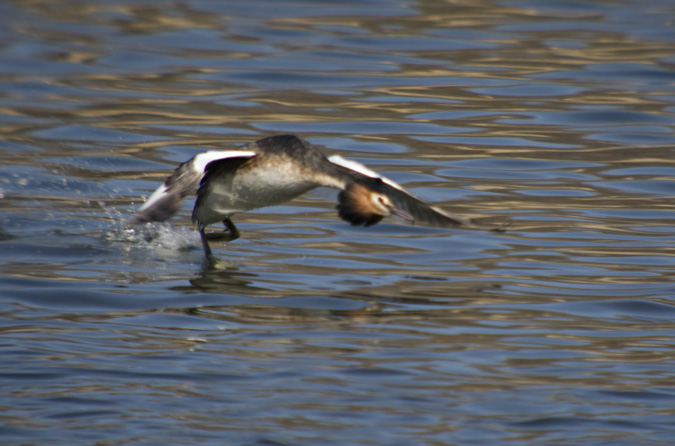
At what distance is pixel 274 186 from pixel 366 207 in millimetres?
867

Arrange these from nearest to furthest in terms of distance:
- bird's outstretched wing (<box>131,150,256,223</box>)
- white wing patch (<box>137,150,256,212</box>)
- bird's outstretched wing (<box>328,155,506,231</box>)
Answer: bird's outstretched wing (<box>131,150,256,223</box>)
white wing patch (<box>137,150,256,212</box>)
bird's outstretched wing (<box>328,155,506,231</box>)

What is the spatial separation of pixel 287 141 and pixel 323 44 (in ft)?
29.2

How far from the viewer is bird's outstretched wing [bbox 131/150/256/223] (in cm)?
656

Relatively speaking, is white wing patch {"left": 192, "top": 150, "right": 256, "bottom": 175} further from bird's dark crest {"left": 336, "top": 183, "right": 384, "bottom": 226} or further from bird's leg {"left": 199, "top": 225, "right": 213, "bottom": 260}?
bird's leg {"left": 199, "top": 225, "right": 213, "bottom": 260}

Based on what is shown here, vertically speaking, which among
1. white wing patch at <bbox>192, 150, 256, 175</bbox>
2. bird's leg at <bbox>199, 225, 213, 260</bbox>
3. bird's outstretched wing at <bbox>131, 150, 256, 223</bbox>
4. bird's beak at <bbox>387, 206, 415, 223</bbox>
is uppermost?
white wing patch at <bbox>192, 150, 256, 175</bbox>

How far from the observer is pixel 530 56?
1569 centimetres

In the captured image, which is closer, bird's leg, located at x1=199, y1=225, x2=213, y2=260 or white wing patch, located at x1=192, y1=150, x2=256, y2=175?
white wing patch, located at x1=192, y1=150, x2=256, y2=175

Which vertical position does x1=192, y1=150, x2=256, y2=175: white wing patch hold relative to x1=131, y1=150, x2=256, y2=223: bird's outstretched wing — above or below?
above

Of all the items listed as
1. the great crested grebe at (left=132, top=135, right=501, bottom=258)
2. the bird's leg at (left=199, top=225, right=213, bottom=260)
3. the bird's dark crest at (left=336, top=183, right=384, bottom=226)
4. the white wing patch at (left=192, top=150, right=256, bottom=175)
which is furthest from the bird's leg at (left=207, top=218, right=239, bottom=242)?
the bird's dark crest at (left=336, top=183, right=384, bottom=226)

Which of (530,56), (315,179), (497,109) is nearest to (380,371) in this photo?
(315,179)

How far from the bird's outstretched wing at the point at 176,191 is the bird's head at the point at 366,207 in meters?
0.81

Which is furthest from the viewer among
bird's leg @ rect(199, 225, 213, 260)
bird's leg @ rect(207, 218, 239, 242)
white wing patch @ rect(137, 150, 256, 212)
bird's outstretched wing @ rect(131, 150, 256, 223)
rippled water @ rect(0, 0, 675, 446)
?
bird's leg @ rect(207, 218, 239, 242)

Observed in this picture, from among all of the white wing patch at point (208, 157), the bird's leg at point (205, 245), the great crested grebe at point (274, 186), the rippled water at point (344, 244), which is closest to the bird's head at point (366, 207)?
the great crested grebe at point (274, 186)

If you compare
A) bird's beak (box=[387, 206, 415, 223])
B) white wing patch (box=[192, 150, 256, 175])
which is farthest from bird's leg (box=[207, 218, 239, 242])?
bird's beak (box=[387, 206, 415, 223])
